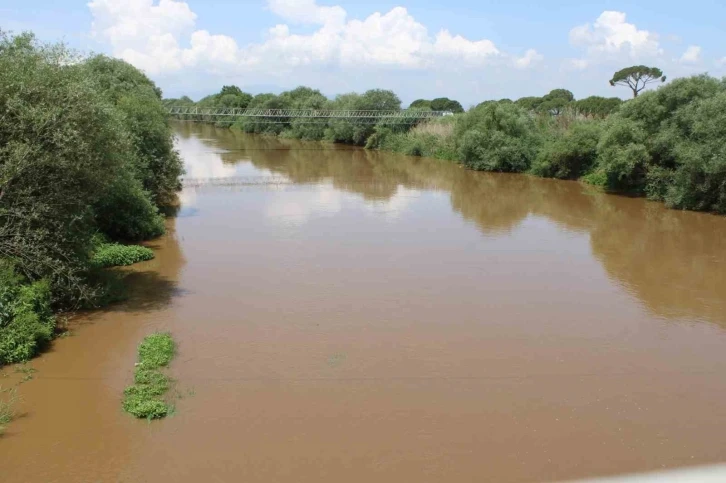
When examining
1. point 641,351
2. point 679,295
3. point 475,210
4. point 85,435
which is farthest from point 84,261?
point 475,210

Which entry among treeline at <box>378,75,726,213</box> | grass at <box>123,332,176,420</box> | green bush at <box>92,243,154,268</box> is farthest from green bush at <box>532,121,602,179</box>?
grass at <box>123,332,176,420</box>

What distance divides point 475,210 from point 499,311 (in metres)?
15.8

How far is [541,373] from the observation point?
12.0 meters

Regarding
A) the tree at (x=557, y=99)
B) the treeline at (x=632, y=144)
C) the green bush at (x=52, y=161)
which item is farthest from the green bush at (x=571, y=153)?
the green bush at (x=52, y=161)

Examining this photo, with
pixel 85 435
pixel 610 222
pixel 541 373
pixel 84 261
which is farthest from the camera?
pixel 610 222

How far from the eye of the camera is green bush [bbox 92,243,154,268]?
59.5 feet

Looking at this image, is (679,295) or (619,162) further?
(619,162)

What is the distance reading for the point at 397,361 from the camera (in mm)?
12484

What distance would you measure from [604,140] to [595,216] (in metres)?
6.08

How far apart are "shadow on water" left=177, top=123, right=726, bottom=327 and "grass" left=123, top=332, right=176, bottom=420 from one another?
12.8 m

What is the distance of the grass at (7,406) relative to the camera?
9.66 meters

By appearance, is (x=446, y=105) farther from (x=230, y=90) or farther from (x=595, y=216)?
(x=595, y=216)

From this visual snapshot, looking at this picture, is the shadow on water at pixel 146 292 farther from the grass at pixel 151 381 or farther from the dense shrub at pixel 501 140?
the dense shrub at pixel 501 140

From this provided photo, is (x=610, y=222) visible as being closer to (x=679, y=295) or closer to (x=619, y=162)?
(x=619, y=162)
